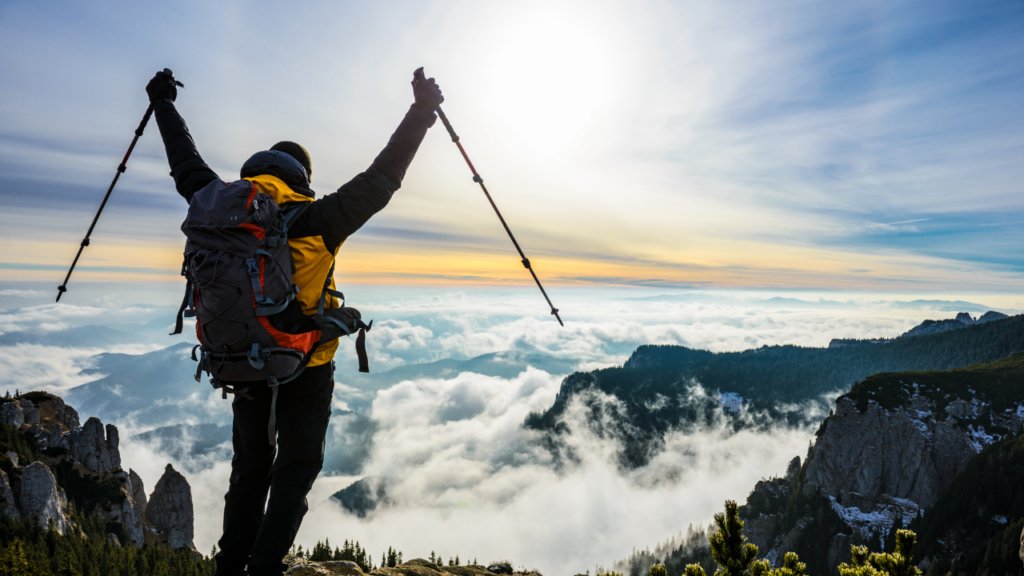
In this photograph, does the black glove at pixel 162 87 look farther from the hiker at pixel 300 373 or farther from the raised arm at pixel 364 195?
the raised arm at pixel 364 195

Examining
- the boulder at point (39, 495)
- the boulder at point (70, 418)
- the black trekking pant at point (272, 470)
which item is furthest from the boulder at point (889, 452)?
the boulder at point (70, 418)

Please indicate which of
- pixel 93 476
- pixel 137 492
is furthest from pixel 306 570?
pixel 137 492

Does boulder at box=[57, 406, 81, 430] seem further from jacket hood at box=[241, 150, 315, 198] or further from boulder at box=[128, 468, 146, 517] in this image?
jacket hood at box=[241, 150, 315, 198]

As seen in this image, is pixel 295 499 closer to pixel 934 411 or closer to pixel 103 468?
pixel 103 468

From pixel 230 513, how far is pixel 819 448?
200 meters

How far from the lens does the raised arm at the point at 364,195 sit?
4.25 m

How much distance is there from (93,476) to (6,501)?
109ft

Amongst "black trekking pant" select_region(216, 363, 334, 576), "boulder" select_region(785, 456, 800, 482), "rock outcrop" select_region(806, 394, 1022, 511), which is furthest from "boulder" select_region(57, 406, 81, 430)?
"boulder" select_region(785, 456, 800, 482)

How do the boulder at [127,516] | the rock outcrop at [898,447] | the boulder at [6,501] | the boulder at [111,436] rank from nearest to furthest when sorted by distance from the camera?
the boulder at [6,501] < the boulder at [127,516] < the boulder at [111,436] < the rock outcrop at [898,447]

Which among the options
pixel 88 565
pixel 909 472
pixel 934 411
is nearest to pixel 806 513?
pixel 909 472

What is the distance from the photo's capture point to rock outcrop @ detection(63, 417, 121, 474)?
95.9 meters

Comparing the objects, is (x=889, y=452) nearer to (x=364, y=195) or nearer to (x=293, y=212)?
(x=364, y=195)

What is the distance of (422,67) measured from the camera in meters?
5.13

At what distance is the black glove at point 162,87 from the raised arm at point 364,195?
137 inches
